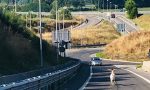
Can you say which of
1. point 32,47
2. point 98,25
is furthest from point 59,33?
point 98,25

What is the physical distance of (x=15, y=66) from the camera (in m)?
48.7

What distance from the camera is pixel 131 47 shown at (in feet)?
405

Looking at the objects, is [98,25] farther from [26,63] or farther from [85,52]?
[26,63]

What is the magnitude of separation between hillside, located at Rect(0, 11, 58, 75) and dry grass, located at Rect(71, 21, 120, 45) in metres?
90.8

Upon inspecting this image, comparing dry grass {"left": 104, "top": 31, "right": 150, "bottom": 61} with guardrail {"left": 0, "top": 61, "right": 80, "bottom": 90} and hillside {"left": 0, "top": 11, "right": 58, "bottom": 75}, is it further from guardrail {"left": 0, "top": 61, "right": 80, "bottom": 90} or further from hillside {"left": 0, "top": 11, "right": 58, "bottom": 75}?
guardrail {"left": 0, "top": 61, "right": 80, "bottom": 90}

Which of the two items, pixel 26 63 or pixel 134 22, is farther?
pixel 134 22

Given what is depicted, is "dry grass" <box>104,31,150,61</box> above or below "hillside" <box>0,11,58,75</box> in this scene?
below

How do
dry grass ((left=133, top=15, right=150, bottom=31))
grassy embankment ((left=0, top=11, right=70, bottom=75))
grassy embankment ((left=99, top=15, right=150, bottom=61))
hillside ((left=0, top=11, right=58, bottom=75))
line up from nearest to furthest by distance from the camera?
grassy embankment ((left=0, top=11, right=70, bottom=75)), hillside ((left=0, top=11, right=58, bottom=75)), grassy embankment ((left=99, top=15, right=150, bottom=61)), dry grass ((left=133, top=15, right=150, bottom=31))

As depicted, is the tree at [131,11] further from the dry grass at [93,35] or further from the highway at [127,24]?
the dry grass at [93,35]

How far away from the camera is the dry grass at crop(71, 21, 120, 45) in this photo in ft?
527

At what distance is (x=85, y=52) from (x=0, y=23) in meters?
80.5

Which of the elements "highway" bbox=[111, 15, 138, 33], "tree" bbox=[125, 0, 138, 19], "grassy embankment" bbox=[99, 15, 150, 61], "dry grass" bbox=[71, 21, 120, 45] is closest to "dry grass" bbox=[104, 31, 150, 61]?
"grassy embankment" bbox=[99, 15, 150, 61]

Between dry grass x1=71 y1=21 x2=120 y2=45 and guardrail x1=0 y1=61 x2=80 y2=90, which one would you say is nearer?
guardrail x1=0 y1=61 x2=80 y2=90

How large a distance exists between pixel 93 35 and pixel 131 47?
42.3 meters
